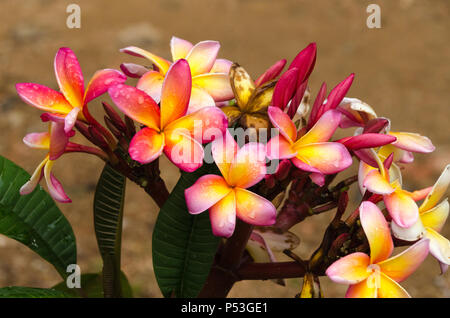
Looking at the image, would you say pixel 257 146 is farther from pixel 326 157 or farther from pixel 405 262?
pixel 405 262

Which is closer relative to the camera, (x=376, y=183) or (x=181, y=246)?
(x=376, y=183)

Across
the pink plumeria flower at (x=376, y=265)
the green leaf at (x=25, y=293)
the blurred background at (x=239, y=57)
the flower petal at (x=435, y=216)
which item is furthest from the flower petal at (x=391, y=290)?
the blurred background at (x=239, y=57)

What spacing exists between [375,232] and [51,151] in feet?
1.10

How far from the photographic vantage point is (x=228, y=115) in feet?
1.94

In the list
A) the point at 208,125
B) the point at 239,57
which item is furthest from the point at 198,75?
the point at 239,57

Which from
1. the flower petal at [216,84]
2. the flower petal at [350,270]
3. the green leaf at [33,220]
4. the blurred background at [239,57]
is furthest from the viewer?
the blurred background at [239,57]

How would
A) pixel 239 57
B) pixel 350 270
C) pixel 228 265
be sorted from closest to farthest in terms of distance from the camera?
pixel 350 270 → pixel 228 265 → pixel 239 57

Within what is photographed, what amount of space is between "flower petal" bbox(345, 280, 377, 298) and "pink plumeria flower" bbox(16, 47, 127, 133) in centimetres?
31

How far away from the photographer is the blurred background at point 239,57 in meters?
1.58

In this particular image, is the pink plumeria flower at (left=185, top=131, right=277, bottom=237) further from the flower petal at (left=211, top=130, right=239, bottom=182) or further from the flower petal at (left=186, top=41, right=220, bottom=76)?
the flower petal at (left=186, top=41, right=220, bottom=76)

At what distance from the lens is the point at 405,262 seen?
0.52 meters

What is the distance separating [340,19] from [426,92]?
2.23 ft

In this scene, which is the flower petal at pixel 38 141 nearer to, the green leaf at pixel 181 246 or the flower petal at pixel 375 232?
the green leaf at pixel 181 246
